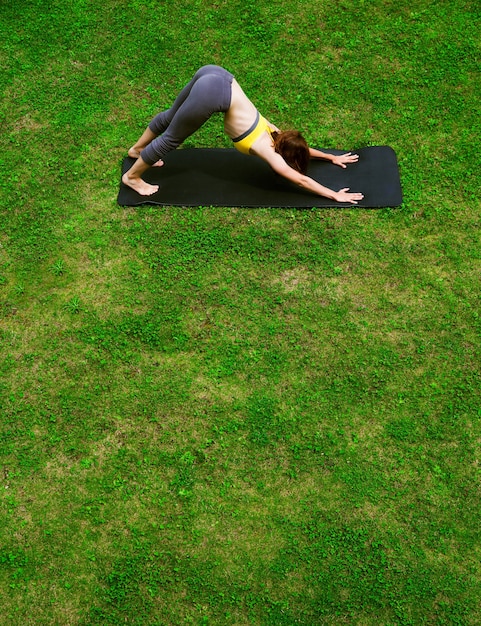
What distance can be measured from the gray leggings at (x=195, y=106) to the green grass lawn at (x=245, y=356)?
0.67 metres

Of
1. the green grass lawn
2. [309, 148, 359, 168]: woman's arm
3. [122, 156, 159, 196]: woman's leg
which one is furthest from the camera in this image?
[309, 148, 359, 168]: woman's arm

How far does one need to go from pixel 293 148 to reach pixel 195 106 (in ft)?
3.18

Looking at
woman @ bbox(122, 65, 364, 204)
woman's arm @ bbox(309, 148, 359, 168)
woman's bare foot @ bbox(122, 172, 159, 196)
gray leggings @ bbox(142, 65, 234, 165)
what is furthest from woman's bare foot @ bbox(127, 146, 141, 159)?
woman's arm @ bbox(309, 148, 359, 168)

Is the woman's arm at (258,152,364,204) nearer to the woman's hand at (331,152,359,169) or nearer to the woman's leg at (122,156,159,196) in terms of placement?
the woman's hand at (331,152,359,169)

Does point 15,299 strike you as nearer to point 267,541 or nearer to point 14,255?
point 14,255

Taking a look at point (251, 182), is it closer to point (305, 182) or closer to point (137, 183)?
point (305, 182)

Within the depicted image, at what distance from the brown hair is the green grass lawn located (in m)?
0.47

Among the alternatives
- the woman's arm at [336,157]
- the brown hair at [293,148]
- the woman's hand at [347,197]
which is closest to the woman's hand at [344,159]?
the woman's arm at [336,157]

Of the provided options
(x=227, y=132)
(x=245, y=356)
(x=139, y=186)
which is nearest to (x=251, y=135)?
(x=227, y=132)

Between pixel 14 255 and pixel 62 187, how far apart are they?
35.2 inches

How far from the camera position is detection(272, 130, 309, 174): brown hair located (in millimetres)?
5840

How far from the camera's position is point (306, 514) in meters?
4.88

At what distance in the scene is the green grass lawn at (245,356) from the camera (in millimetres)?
4719

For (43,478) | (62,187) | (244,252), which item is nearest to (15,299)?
(62,187)
